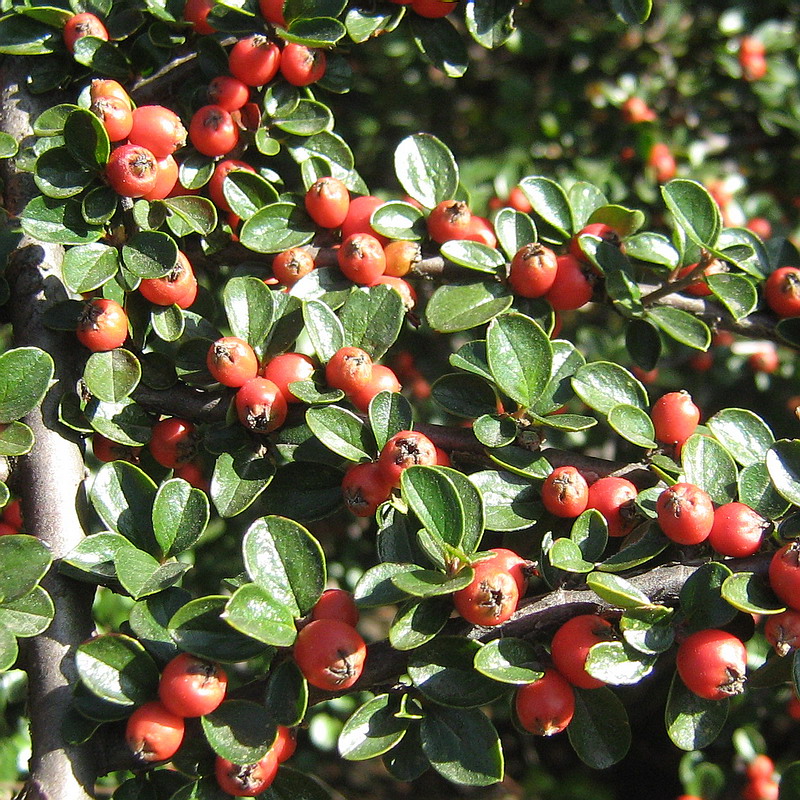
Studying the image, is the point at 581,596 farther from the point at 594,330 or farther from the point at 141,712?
the point at 594,330

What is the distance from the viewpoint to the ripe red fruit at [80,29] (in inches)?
64.5

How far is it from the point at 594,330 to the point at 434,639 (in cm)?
225

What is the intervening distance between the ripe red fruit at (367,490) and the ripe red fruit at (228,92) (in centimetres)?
83

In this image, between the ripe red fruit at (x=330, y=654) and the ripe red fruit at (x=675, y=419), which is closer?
the ripe red fruit at (x=330, y=654)

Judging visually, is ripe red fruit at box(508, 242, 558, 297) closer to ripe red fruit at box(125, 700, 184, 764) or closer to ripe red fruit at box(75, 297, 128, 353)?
ripe red fruit at box(75, 297, 128, 353)

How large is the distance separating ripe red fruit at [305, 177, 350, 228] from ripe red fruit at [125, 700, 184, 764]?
98cm

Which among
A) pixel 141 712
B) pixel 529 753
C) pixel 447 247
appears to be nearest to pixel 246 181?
pixel 447 247

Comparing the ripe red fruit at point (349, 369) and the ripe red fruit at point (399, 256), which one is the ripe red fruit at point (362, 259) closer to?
the ripe red fruit at point (399, 256)

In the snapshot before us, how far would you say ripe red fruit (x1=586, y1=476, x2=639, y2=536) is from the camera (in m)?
1.39

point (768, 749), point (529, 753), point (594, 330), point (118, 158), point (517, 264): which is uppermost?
point (118, 158)

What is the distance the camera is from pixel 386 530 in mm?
1313

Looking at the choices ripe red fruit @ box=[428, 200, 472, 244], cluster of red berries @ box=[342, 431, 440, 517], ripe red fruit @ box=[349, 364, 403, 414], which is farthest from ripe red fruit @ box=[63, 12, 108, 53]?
cluster of red berries @ box=[342, 431, 440, 517]

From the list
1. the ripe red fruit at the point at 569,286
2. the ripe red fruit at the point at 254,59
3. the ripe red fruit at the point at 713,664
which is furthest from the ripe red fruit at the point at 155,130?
the ripe red fruit at the point at 713,664

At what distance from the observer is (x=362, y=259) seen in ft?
5.18
